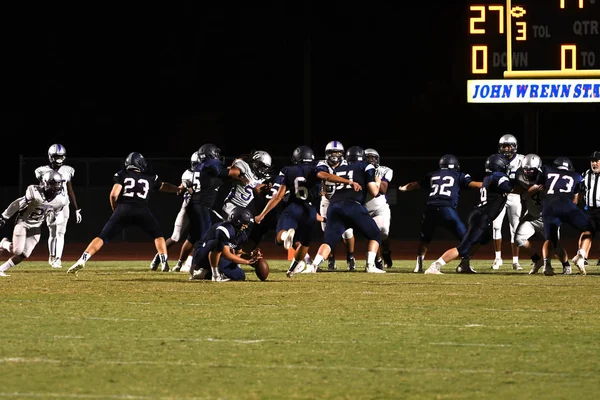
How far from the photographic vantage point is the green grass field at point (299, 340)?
663 cm

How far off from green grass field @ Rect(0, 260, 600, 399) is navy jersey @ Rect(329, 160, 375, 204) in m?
1.98

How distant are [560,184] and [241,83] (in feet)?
94.1

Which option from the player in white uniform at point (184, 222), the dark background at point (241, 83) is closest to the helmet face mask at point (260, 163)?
the player in white uniform at point (184, 222)

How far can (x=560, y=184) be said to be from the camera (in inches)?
605

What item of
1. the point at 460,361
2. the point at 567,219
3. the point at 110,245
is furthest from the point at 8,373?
the point at 110,245

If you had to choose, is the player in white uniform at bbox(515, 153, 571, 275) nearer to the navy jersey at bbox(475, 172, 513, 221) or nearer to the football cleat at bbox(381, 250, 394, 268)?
the navy jersey at bbox(475, 172, 513, 221)

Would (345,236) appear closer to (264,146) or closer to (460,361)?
(460,361)

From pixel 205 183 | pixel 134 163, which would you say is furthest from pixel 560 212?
pixel 134 163

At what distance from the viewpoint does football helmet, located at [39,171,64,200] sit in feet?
53.6

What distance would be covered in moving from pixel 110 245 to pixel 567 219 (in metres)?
14.7

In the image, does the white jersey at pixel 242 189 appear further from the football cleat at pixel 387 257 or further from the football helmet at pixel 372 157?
the football cleat at pixel 387 257

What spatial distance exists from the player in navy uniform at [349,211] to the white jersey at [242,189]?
3.50 feet

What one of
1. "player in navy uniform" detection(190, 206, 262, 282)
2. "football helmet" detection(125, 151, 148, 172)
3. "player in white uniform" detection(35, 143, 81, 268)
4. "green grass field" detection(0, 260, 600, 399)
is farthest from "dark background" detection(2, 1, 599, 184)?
"green grass field" detection(0, 260, 600, 399)

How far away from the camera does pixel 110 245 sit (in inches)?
1093
